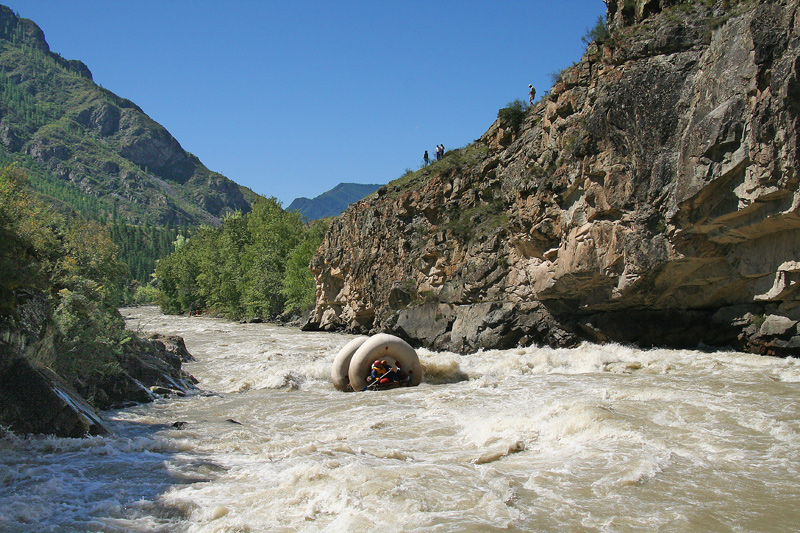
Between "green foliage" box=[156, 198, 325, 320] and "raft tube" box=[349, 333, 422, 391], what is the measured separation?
86.5ft

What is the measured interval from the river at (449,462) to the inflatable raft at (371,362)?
1.72 metres

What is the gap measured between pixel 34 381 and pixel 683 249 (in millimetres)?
15245

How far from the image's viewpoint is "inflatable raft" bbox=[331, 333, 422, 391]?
15.5 meters

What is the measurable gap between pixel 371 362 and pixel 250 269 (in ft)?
116

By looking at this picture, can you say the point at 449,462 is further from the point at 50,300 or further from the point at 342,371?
the point at 50,300

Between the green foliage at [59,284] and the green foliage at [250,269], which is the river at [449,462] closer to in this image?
the green foliage at [59,284]

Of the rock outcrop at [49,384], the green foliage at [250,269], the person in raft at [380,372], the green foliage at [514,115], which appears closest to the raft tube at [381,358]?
the person in raft at [380,372]

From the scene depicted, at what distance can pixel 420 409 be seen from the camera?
11.8m

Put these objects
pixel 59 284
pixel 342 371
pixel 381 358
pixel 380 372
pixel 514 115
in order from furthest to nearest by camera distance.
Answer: pixel 514 115 → pixel 342 371 → pixel 381 358 → pixel 380 372 → pixel 59 284

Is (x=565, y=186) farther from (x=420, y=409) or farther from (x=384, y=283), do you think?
(x=384, y=283)

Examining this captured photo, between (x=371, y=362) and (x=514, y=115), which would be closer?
(x=371, y=362)

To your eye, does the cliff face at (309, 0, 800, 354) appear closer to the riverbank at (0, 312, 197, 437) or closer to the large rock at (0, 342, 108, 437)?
the riverbank at (0, 312, 197, 437)

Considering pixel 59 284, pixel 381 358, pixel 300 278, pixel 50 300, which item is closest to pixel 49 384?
pixel 50 300

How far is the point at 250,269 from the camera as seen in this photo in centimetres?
4891
